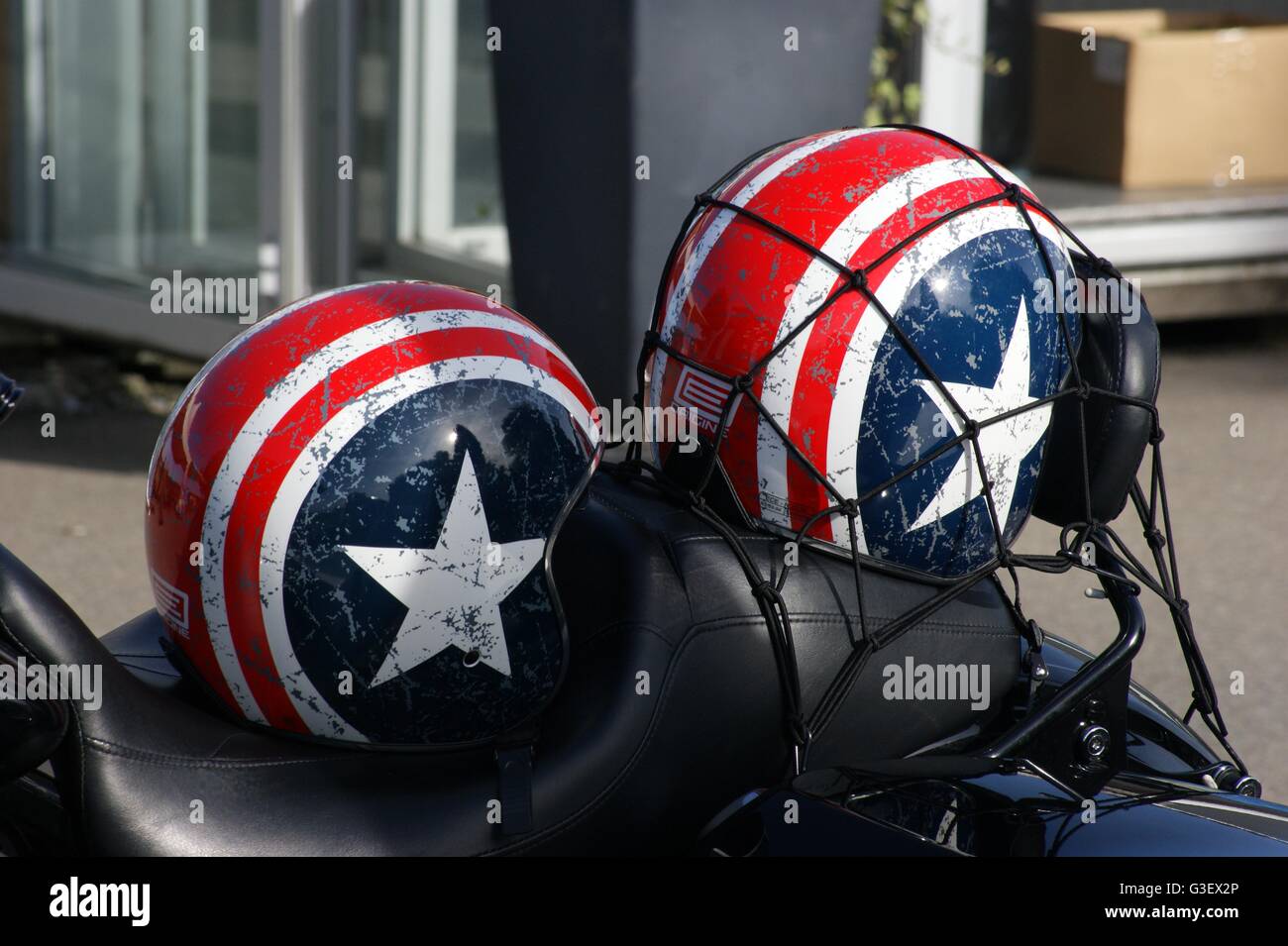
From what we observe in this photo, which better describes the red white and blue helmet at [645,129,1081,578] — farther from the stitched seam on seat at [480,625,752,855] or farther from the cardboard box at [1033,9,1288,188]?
the cardboard box at [1033,9,1288,188]

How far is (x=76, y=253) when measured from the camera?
18.0 ft

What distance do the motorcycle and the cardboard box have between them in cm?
475

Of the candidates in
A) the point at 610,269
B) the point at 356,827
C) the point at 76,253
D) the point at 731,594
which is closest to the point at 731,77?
the point at 610,269

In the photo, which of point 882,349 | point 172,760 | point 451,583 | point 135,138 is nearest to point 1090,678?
point 882,349

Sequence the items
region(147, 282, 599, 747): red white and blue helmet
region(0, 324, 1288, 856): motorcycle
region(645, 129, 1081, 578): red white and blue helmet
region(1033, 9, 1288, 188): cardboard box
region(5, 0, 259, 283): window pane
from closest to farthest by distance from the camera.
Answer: region(0, 324, 1288, 856): motorcycle
region(147, 282, 599, 747): red white and blue helmet
region(645, 129, 1081, 578): red white and blue helmet
region(5, 0, 259, 283): window pane
region(1033, 9, 1288, 188): cardboard box

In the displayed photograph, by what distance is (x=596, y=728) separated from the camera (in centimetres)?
129

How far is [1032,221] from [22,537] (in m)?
3.03

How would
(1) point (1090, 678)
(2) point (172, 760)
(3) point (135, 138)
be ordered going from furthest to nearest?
(3) point (135, 138) < (1) point (1090, 678) < (2) point (172, 760)

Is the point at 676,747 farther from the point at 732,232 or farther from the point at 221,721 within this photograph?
the point at 732,232

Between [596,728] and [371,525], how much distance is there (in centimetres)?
26

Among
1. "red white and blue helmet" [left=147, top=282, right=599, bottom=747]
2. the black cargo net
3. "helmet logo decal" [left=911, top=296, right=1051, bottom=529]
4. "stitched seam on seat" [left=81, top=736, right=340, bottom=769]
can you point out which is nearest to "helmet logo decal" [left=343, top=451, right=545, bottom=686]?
"red white and blue helmet" [left=147, top=282, right=599, bottom=747]

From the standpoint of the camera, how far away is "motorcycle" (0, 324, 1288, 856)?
1174 mm

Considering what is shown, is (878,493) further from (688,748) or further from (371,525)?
(371,525)

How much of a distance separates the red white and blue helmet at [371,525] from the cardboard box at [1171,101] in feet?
16.2
